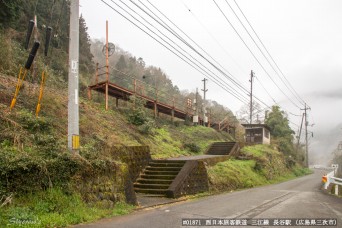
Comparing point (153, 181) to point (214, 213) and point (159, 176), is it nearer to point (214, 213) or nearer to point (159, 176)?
point (159, 176)

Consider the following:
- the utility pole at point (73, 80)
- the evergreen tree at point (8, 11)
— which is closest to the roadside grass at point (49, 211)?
the utility pole at point (73, 80)

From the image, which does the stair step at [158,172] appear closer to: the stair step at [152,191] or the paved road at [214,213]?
the stair step at [152,191]

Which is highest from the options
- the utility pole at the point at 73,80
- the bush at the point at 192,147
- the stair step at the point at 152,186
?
the utility pole at the point at 73,80

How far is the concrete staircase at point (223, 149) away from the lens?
23.0 m

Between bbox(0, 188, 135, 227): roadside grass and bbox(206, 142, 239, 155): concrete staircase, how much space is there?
16.0 m

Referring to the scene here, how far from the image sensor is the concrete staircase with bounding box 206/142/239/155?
907 inches

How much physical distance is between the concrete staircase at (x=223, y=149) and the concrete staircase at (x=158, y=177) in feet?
31.5

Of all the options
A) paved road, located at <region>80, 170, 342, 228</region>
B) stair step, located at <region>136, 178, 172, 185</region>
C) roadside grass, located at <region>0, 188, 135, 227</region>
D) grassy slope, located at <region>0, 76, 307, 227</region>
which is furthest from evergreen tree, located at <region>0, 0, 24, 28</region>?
paved road, located at <region>80, 170, 342, 228</region>

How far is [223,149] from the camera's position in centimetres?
2355

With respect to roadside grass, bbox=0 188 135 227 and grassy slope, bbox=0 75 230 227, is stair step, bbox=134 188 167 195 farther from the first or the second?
roadside grass, bbox=0 188 135 227

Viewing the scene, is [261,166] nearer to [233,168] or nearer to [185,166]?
[233,168]

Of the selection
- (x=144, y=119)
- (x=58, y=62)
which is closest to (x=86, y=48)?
(x=58, y=62)

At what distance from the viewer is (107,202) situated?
8203mm

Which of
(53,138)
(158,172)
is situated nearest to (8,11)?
(53,138)
